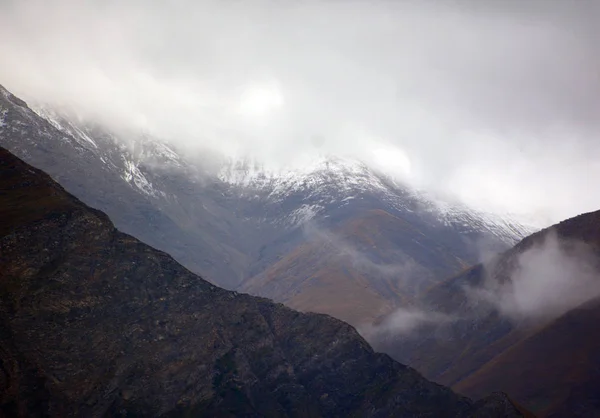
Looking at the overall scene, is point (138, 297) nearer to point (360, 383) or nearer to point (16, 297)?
point (16, 297)

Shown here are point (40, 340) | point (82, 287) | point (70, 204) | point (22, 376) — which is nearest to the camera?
point (22, 376)

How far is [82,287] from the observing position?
174 m

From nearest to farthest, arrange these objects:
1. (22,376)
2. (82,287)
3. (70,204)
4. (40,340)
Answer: (22,376) → (40,340) → (82,287) → (70,204)

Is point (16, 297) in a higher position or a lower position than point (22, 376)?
higher

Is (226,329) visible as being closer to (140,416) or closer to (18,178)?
(140,416)

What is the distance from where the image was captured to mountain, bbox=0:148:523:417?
157 meters

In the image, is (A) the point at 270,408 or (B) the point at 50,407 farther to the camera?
(A) the point at 270,408

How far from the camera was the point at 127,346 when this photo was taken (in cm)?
17150

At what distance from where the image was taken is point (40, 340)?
15712 centimetres

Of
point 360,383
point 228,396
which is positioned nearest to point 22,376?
point 228,396

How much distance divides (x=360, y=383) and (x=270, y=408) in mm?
29718

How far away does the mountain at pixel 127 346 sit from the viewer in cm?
15662

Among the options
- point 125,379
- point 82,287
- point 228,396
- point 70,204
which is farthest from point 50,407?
point 70,204

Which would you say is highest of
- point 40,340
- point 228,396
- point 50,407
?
point 228,396
